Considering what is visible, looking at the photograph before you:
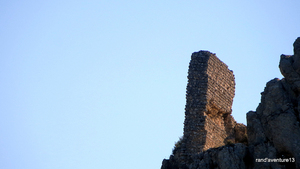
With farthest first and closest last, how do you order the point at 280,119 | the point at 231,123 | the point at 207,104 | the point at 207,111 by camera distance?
the point at 231,123 < the point at 207,111 < the point at 207,104 < the point at 280,119

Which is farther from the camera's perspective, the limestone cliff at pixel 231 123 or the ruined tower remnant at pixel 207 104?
the ruined tower remnant at pixel 207 104

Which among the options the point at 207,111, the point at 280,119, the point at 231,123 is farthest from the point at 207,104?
the point at 280,119

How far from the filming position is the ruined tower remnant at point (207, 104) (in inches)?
783

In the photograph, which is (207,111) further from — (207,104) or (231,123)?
(231,123)

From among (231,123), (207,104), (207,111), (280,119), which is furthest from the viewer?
(231,123)

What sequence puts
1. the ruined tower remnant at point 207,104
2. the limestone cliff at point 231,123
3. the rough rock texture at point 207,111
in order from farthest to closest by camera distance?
the ruined tower remnant at point 207,104 < the rough rock texture at point 207,111 < the limestone cliff at point 231,123

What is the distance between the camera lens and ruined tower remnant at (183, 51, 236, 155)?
19.9 m

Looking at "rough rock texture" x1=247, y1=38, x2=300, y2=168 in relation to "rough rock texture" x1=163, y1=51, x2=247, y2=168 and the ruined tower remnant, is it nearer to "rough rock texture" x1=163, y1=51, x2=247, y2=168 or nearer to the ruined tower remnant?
"rough rock texture" x1=163, y1=51, x2=247, y2=168

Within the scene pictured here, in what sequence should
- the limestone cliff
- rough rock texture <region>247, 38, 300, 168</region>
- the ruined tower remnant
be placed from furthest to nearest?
1. the ruined tower remnant
2. the limestone cliff
3. rough rock texture <region>247, 38, 300, 168</region>

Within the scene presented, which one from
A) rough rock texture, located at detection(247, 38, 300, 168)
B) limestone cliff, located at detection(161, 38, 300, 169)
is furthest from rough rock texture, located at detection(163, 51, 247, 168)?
rough rock texture, located at detection(247, 38, 300, 168)

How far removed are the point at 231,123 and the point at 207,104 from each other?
179 centimetres

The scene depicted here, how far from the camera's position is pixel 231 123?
70.7 ft

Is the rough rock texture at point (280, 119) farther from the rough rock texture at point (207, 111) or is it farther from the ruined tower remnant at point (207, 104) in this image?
the ruined tower remnant at point (207, 104)

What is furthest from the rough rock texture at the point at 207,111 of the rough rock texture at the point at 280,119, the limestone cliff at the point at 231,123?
the rough rock texture at the point at 280,119
